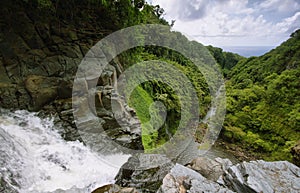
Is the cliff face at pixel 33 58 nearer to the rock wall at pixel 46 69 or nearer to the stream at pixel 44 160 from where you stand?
the rock wall at pixel 46 69

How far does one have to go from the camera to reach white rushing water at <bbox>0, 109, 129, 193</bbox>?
13.6 feet

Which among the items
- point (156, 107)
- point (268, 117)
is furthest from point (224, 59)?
point (156, 107)

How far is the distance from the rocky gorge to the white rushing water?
0.36 meters

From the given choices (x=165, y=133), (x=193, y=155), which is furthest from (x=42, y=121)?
(x=193, y=155)

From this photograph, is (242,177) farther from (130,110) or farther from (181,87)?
(181,87)

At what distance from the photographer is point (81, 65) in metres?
7.36

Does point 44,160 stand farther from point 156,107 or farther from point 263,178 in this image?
point 156,107

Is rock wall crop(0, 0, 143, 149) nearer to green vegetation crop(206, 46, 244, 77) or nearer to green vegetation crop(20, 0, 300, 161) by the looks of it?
green vegetation crop(20, 0, 300, 161)

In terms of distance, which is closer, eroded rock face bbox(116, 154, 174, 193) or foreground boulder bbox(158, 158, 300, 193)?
foreground boulder bbox(158, 158, 300, 193)

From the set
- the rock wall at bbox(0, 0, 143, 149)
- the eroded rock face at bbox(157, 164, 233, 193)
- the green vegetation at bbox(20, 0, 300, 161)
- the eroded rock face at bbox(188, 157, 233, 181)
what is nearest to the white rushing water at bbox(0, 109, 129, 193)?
the rock wall at bbox(0, 0, 143, 149)

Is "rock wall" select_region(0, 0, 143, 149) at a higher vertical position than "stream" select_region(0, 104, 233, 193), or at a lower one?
higher

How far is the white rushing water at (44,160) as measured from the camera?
163 inches

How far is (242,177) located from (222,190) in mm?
586

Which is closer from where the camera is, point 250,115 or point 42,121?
point 42,121
